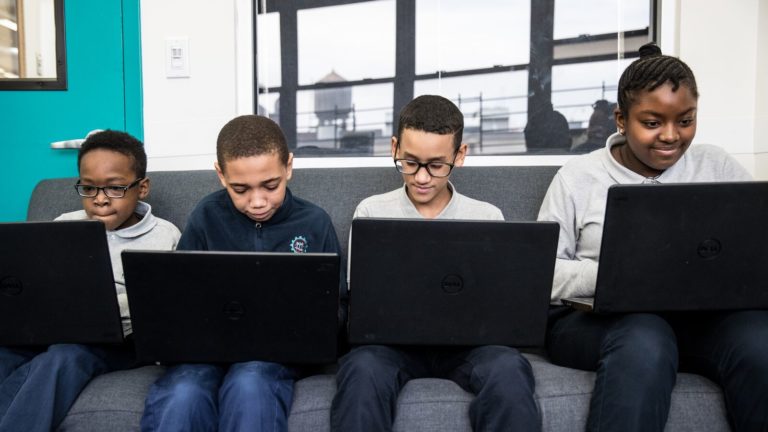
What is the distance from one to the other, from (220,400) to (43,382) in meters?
0.34

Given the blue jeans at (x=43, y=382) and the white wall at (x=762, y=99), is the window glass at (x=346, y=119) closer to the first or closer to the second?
the white wall at (x=762, y=99)

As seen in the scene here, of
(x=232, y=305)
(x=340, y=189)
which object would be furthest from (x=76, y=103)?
(x=232, y=305)

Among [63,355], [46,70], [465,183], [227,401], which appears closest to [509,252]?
[227,401]

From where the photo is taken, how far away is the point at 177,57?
7.90ft

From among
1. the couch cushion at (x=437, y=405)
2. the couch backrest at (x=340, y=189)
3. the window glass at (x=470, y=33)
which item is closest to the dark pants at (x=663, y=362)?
the couch cushion at (x=437, y=405)

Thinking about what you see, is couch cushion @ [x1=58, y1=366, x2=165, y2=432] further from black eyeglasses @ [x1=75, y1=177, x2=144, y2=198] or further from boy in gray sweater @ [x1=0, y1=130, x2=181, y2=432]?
black eyeglasses @ [x1=75, y1=177, x2=144, y2=198]

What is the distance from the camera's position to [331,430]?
130 cm

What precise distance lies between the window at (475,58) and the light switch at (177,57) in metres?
0.27

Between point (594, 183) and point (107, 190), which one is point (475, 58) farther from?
point (107, 190)

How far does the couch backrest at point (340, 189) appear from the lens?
195 centimetres

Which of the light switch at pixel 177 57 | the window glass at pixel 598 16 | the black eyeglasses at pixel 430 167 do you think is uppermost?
the window glass at pixel 598 16

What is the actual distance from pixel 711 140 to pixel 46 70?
7.55 ft

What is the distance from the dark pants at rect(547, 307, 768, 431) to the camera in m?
1.22

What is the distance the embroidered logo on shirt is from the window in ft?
3.13
